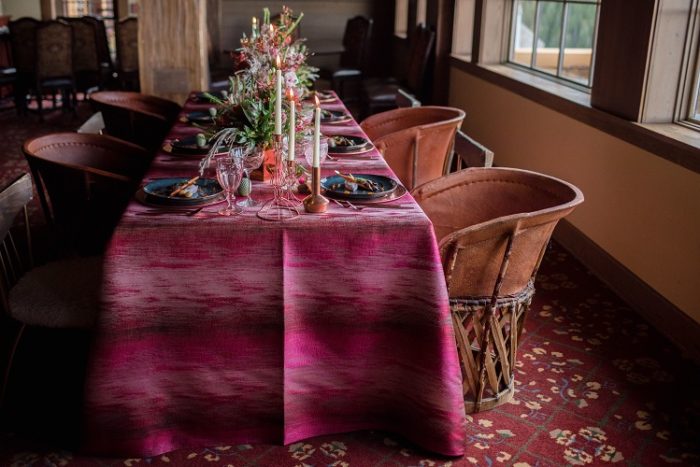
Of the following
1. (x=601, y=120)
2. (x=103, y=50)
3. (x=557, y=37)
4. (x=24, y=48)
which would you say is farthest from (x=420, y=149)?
(x=103, y=50)

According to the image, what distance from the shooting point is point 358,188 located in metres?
2.32

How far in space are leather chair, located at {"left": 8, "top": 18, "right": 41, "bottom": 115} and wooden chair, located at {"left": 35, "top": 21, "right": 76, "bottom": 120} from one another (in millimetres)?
122

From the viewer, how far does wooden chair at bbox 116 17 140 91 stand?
776cm

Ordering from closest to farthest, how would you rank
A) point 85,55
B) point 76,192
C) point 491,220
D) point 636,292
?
point 491,220 < point 76,192 < point 636,292 < point 85,55

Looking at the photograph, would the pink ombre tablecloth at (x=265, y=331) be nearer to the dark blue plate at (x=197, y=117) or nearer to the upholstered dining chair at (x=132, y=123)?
the dark blue plate at (x=197, y=117)

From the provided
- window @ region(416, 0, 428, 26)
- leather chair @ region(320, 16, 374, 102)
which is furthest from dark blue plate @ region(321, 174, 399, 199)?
window @ region(416, 0, 428, 26)

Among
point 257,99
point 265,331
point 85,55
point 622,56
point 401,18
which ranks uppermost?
point 401,18

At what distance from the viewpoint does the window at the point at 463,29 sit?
6352mm

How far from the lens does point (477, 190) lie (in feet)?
8.71

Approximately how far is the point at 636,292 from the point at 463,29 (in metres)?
3.85

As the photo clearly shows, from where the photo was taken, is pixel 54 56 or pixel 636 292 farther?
pixel 54 56

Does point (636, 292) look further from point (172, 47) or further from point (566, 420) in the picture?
point (172, 47)

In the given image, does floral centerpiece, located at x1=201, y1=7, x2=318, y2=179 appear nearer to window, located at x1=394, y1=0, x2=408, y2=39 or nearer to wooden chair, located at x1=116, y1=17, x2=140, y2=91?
wooden chair, located at x1=116, y1=17, x2=140, y2=91

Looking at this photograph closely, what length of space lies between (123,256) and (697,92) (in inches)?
103
